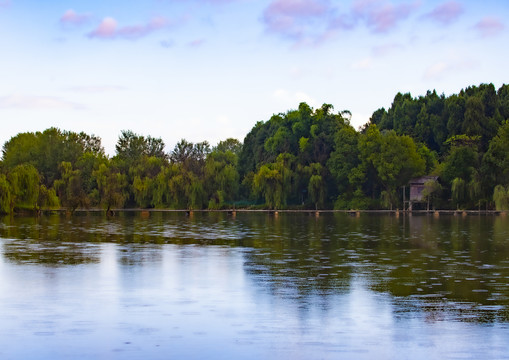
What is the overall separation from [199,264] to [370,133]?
231 feet

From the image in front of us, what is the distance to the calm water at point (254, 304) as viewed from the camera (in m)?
10.7

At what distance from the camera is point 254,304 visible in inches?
573

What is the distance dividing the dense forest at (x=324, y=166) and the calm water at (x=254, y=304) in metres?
51.7

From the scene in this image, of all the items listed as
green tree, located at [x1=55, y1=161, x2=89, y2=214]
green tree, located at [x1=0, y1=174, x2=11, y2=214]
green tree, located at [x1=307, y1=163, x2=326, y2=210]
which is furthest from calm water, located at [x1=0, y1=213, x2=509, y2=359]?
green tree, located at [x1=307, y1=163, x2=326, y2=210]

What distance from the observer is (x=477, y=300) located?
591 inches

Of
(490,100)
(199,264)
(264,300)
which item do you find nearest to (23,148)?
(490,100)

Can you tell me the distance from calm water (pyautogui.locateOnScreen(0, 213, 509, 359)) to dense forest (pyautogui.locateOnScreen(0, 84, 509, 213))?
51.7 metres

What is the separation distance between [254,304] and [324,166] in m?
80.0

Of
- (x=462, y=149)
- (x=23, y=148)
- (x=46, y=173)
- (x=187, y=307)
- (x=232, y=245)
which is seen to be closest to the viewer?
(x=187, y=307)

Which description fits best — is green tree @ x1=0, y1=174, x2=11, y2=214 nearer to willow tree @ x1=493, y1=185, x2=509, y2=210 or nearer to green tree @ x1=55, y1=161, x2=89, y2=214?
green tree @ x1=55, y1=161, x2=89, y2=214

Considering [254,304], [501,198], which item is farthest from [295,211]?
[254,304]

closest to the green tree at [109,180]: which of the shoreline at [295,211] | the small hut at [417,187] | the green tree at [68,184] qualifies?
the green tree at [68,184]

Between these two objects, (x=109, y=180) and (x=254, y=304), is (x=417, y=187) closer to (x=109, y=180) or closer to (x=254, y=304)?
(x=109, y=180)

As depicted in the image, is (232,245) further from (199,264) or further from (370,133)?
(370,133)
